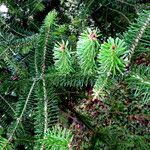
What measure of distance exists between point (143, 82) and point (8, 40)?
0.91 meters

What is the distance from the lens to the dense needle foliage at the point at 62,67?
1.00 m

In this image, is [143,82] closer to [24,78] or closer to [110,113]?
[24,78]

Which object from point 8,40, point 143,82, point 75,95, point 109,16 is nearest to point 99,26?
point 109,16

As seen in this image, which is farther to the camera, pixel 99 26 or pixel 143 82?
pixel 99 26

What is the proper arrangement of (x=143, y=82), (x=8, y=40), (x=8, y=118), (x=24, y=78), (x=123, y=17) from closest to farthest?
(x=143, y=82), (x=24, y=78), (x=8, y=40), (x=8, y=118), (x=123, y=17)

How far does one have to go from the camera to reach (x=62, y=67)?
114 centimetres

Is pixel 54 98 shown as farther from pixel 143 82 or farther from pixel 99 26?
pixel 99 26

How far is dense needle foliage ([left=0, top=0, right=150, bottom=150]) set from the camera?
1.00 meters

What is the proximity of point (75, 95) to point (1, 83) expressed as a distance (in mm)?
534

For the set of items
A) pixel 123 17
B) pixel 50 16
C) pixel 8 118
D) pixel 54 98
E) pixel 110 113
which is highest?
pixel 50 16

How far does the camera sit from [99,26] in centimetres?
232

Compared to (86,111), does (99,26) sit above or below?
above

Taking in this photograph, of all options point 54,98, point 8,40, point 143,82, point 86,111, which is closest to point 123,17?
point 8,40

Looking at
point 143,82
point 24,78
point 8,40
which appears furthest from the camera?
point 8,40
